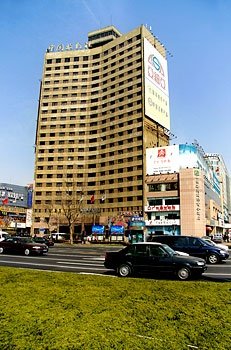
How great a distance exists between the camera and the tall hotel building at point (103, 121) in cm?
8294

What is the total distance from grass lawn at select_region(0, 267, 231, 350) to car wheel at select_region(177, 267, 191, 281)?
2.84m

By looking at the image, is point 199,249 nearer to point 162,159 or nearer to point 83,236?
point 162,159

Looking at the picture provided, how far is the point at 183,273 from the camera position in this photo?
12820mm

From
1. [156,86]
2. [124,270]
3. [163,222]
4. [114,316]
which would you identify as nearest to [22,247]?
[124,270]

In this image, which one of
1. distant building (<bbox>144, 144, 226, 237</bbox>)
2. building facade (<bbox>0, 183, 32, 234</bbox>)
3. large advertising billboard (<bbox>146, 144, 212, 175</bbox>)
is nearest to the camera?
distant building (<bbox>144, 144, 226, 237</bbox>)

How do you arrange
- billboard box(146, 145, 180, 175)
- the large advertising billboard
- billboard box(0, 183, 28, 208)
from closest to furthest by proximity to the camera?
1. the large advertising billboard
2. billboard box(146, 145, 180, 175)
3. billboard box(0, 183, 28, 208)

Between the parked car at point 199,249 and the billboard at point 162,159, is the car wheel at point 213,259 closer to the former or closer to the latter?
the parked car at point 199,249

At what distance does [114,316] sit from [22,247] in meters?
21.1

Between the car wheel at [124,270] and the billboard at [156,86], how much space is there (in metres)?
72.6

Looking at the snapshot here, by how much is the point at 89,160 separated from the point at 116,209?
1941 centimetres

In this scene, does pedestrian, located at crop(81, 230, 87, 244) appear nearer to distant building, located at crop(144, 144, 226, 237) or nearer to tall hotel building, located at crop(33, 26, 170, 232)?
tall hotel building, located at crop(33, 26, 170, 232)

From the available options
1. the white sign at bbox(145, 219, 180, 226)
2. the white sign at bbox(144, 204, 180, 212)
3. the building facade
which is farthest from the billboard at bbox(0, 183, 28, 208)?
the white sign at bbox(145, 219, 180, 226)

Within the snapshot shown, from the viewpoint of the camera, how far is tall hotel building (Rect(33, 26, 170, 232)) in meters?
82.9

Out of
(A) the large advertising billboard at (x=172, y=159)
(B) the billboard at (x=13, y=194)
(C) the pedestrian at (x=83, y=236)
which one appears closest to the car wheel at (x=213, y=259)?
(C) the pedestrian at (x=83, y=236)
